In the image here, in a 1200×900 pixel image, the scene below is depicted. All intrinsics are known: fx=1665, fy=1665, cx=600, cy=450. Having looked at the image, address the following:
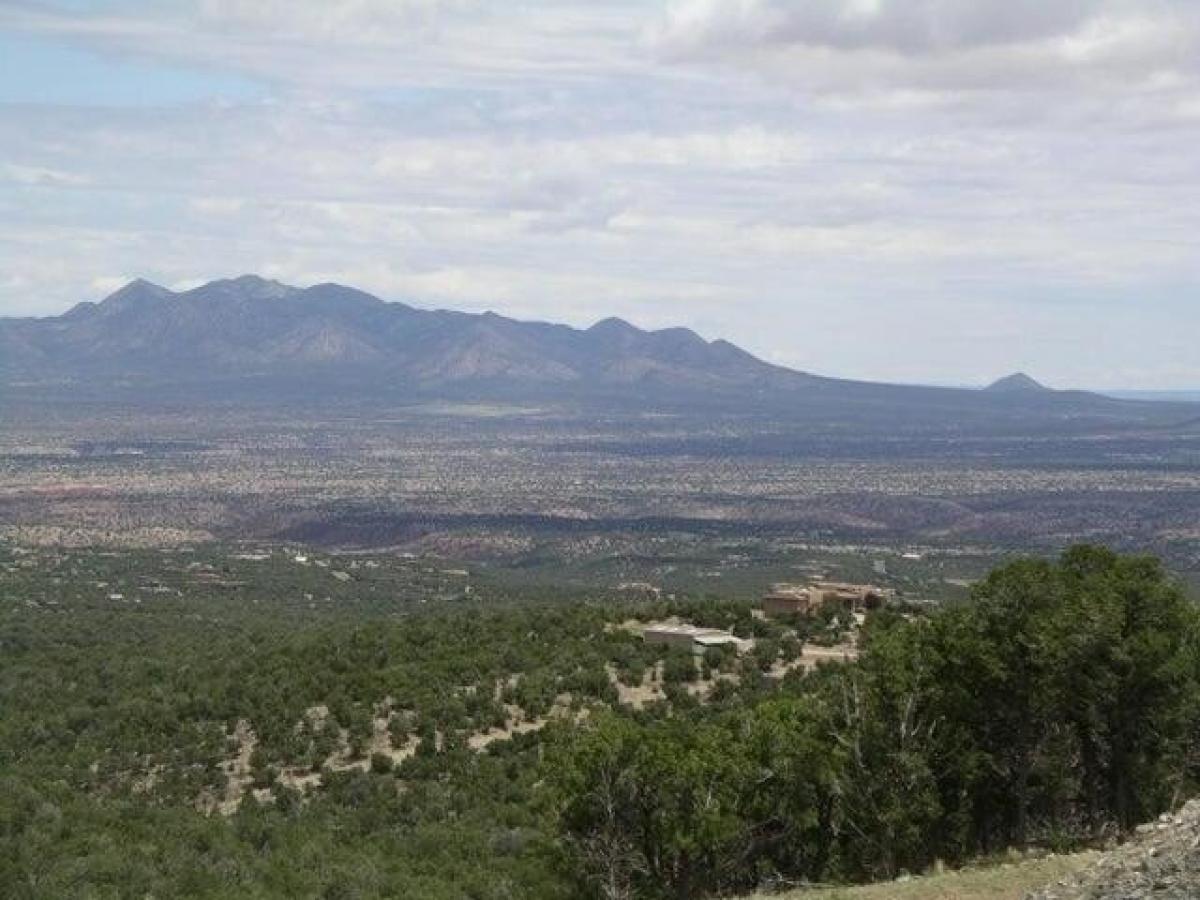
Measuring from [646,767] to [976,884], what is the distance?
6450 mm

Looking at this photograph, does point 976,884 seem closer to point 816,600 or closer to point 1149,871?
point 1149,871

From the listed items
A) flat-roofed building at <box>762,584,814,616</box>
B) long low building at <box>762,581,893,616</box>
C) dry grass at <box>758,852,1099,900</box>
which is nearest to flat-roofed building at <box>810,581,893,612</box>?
long low building at <box>762,581,893,616</box>

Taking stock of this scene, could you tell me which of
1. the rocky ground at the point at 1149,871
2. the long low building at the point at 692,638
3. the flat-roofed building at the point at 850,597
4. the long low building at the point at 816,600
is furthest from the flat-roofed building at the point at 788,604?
the rocky ground at the point at 1149,871

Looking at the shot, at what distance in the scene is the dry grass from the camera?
68.1 feet

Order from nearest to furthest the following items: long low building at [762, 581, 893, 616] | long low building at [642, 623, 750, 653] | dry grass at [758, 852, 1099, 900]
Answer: dry grass at [758, 852, 1099, 900]
long low building at [642, 623, 750, 653]
long low building at [762, 581, 893, 616]

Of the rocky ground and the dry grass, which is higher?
the rocky ground

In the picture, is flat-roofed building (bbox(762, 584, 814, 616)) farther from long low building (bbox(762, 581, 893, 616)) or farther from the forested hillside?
the forested hillside

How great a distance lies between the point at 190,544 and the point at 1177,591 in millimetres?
96096

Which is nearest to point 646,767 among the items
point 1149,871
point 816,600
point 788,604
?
point 1149,871

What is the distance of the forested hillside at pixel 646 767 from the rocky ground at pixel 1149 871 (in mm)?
7066

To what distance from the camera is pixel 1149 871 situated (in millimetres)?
17516

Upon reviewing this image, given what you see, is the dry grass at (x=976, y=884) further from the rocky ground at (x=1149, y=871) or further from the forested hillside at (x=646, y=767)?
the forested hillside at (x=646, y=767)

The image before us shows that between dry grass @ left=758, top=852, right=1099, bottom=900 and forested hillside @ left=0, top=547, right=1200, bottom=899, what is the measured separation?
3.84 meters

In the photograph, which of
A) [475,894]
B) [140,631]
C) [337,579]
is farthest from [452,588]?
[475,894]
